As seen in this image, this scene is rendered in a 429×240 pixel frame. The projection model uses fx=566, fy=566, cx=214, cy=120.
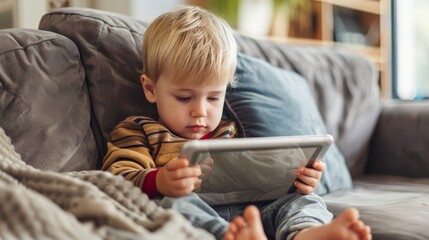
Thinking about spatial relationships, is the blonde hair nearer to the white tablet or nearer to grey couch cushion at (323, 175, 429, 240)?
the white tablet

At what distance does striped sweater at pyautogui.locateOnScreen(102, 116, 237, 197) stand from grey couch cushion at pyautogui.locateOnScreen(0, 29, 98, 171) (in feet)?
0.25

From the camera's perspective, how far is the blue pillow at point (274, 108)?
1.34 m

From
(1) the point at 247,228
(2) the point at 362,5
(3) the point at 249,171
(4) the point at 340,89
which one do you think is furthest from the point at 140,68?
→ (2) the point at 362,5

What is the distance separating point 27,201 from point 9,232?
0.14ft

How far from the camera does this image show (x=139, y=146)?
1.13 metres

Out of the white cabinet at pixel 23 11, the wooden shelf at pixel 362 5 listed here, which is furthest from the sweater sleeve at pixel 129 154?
the wooden shelf at pixel 362 5

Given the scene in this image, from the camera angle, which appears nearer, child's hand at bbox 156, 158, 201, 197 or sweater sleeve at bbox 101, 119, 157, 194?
child's hand at bbox 156, 158, 201, 197

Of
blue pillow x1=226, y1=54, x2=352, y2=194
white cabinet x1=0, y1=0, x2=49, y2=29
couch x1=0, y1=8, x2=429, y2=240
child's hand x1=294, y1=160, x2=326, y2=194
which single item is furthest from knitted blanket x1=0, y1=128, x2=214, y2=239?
white cabinet x1=0, y1=0, x2=49, y2=29

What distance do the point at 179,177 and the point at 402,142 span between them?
1105mm

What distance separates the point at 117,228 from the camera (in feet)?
2.38

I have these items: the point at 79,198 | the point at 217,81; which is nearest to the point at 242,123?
the point at 217,81

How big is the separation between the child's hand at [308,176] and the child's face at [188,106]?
24cm

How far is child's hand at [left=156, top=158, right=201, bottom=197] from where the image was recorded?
0.90m

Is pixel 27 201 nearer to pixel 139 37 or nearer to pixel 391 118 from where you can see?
pixel 139 37
